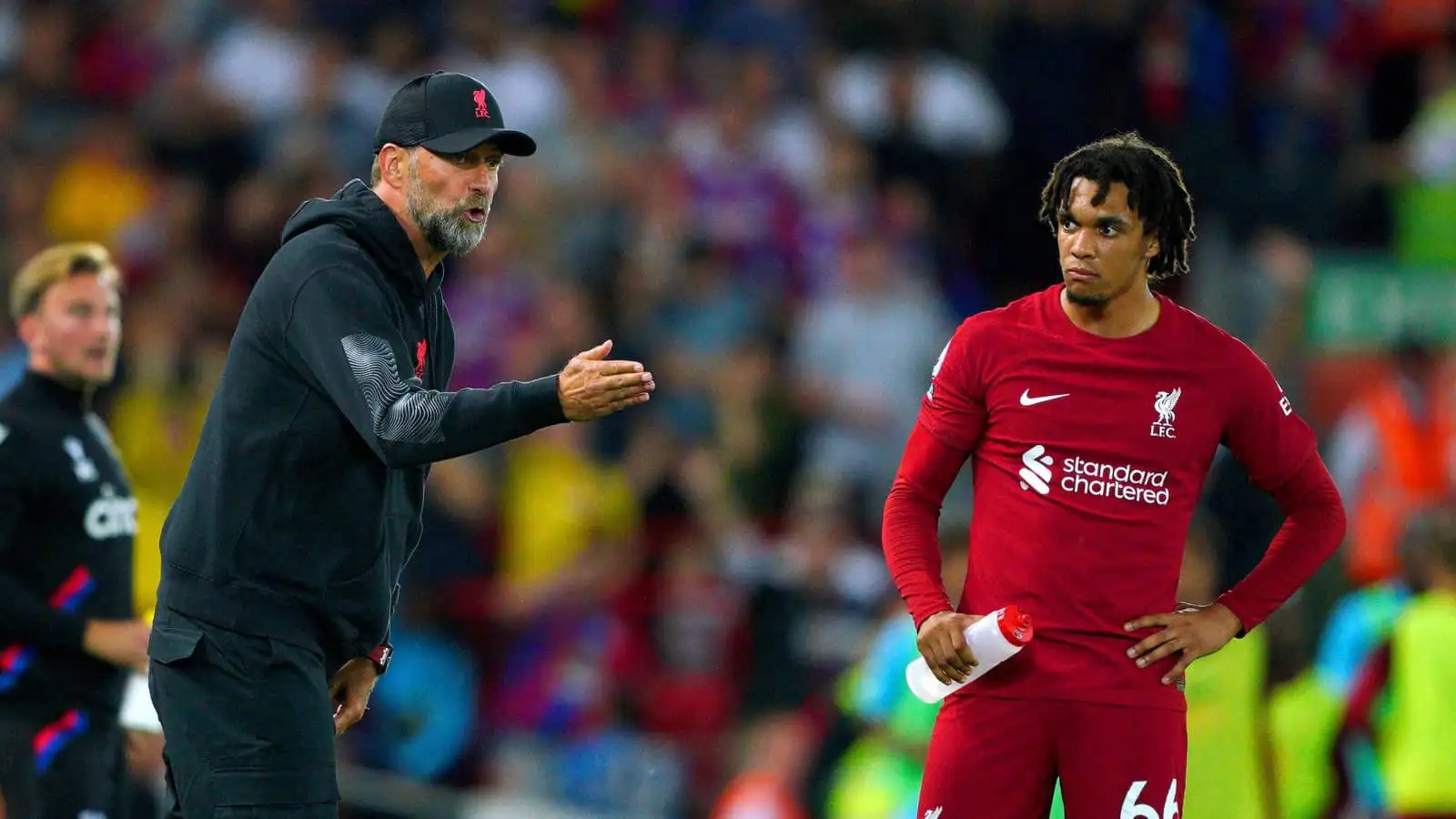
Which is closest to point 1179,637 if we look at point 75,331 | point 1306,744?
point 75,331

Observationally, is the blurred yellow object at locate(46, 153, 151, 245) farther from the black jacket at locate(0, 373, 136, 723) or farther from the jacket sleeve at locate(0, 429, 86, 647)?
the jacket sleeve at locate(0, 429, 86, 647)

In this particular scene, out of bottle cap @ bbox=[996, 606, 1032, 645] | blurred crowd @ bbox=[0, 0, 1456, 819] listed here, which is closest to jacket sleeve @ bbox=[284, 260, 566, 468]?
bottle cap @ bbox=[996, 606, 1032, 645]

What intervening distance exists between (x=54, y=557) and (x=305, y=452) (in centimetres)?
195

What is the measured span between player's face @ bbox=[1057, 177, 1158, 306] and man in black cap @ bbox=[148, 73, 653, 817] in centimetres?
132

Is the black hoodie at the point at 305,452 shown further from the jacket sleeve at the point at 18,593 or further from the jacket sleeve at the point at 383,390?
the jacket sleeve at the point at 18,593

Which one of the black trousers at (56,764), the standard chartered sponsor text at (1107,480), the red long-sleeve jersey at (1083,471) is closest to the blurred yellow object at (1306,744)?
the red long-sleeve jersey at (1083,471)

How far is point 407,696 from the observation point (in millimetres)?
10766

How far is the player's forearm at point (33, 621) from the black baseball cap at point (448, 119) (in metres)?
2.10

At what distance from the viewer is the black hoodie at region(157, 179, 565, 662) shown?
195 inches

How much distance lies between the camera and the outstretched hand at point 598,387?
470cm

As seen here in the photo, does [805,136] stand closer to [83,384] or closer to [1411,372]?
[1411,372]

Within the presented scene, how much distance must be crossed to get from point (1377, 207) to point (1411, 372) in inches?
59.8

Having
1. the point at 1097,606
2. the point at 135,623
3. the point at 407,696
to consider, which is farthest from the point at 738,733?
the point at 1097,606

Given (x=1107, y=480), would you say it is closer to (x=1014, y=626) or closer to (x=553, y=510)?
(x=1014, y=626)
